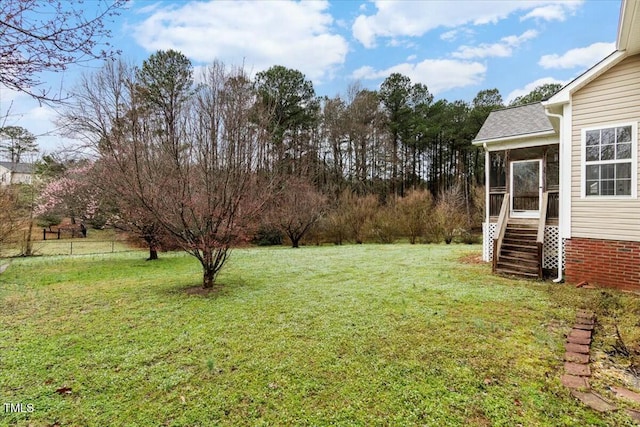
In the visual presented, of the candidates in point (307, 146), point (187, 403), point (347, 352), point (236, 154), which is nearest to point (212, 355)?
point (187, 403)

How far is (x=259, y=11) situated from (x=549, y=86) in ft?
80.4

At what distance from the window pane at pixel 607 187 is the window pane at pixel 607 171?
9 centimetres

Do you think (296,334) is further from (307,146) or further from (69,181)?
(307,146)

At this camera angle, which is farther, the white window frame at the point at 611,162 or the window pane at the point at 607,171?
the window pane at the point at 607,171

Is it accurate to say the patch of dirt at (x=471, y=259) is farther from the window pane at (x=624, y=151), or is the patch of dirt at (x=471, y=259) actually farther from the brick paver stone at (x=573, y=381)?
the brick paver stone at (x=573, y=381)

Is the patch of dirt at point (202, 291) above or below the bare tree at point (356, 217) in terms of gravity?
below

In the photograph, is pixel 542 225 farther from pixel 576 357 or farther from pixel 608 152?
pixel 576 357

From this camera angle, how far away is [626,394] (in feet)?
10.0

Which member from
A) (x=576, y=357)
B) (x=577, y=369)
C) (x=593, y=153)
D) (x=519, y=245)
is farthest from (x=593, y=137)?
(x=577, y=369)

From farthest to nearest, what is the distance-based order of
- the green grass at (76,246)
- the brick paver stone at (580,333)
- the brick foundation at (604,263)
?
the green grass at (76,246) → the brick foundation at (604,263) → the brick paver stone at (580,333)

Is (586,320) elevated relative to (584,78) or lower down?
lower down

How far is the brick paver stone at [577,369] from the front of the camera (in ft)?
11.1

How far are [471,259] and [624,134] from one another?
214 inches

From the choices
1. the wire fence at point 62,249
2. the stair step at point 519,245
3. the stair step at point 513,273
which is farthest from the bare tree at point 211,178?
the wire fence at point 62,249
